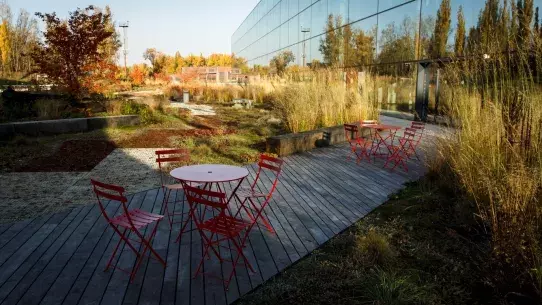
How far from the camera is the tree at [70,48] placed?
39.1 ft

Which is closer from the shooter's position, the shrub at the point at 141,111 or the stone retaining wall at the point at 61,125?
the stone retaining wall at the point at 61,125

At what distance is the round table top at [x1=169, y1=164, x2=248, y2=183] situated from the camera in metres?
3.78

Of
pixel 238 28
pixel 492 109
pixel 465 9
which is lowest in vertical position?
pixel 492 109

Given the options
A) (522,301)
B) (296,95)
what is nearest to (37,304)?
(522,301)

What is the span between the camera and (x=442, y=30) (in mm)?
12727

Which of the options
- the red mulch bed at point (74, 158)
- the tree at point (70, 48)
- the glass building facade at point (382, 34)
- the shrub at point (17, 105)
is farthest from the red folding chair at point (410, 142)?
the shrub at point (17, 105)

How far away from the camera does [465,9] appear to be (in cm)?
1188

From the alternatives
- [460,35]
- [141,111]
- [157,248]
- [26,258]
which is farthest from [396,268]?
[141,111]

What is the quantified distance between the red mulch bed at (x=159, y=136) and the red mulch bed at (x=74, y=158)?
0.53 metres

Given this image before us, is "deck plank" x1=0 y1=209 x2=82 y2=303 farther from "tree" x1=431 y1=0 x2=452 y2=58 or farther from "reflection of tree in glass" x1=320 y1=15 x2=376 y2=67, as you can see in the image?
"reflection of tree in glass" x1=320 y1=15 x2=376 y2=67

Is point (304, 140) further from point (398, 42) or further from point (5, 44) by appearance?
point (5, 44)

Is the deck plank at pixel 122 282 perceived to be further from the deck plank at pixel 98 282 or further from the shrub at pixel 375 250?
the shrub at pixel 375 250

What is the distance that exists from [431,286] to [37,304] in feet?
9.31

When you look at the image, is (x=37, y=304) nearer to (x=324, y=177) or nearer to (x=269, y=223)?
(x=269, y=223)
